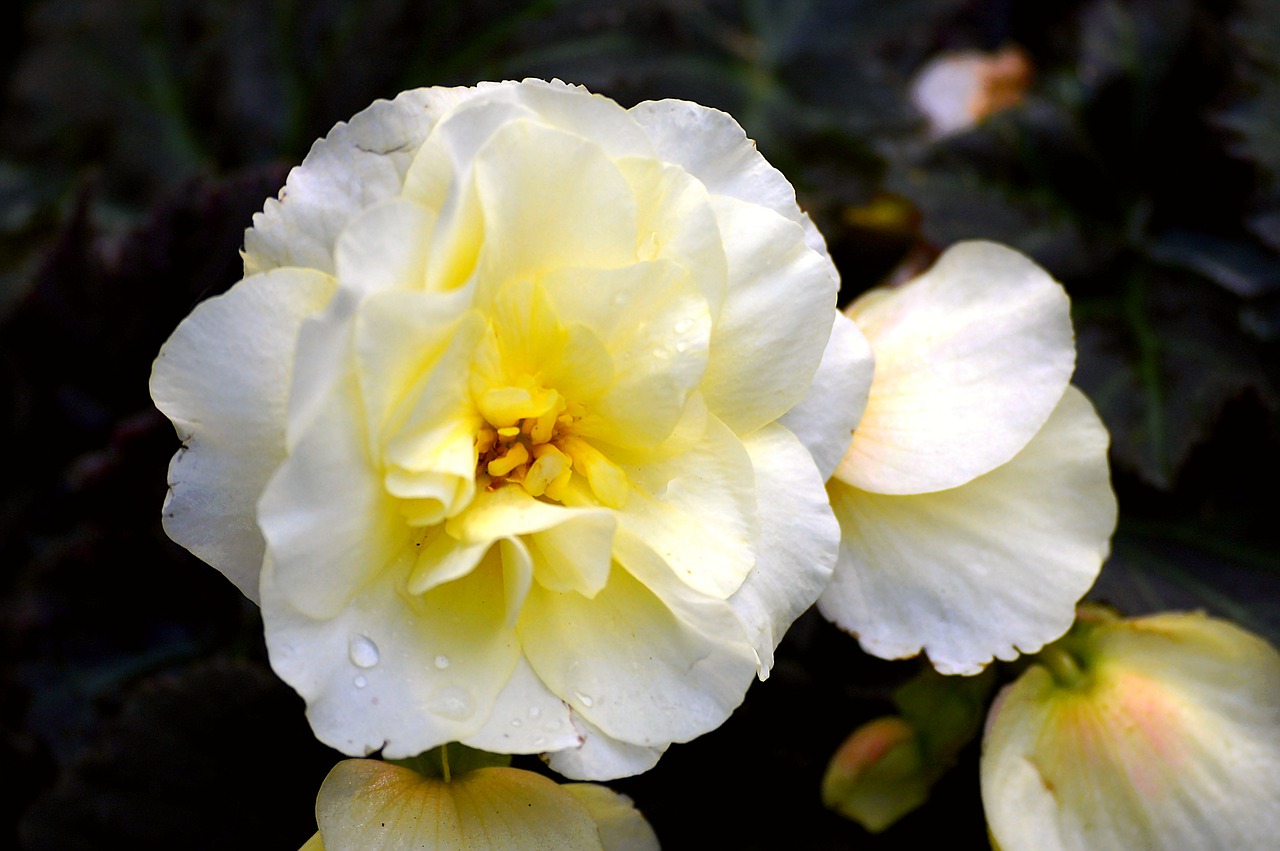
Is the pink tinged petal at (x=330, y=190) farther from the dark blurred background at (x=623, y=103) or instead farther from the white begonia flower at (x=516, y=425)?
the dark blurred background at (x=623, y=103)

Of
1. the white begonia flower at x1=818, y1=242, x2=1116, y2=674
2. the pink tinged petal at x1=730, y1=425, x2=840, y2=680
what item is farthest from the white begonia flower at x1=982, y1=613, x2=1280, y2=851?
the pink tinged petal at x1=730, y1=425, x2=840, y2=680

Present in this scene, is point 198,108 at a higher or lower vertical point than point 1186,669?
higher

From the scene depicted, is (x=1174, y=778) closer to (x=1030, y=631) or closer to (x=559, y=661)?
(x=1030, y=631)

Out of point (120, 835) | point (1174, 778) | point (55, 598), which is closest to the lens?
point (1174, 778)

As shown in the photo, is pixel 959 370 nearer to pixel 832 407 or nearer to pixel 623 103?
pixel 832 407

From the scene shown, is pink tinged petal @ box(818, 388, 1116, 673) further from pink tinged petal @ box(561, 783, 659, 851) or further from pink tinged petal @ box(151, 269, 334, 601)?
pink tinged petal @ box(151, 269, 334, 601)

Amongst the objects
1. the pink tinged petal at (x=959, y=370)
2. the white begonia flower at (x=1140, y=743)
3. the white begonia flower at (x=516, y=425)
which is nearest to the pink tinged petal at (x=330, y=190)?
the white begonia flower at (x=516, y=425)

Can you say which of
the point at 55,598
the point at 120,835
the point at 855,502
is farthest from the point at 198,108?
the point at 855,502
